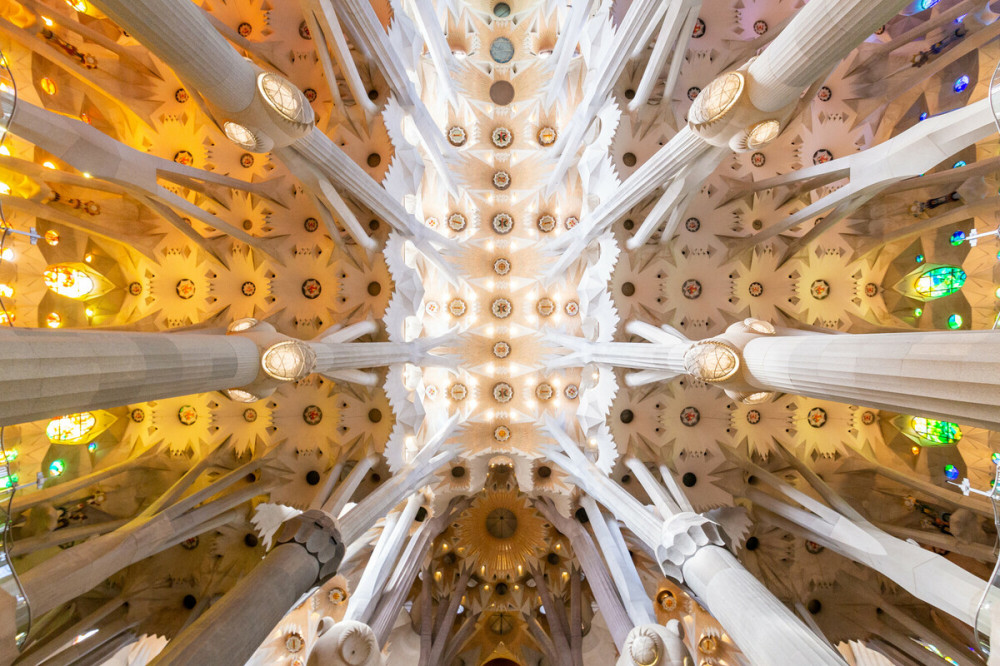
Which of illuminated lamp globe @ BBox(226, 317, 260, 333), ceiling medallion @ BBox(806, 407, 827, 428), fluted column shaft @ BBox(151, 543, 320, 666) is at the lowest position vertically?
fluted column shaft @ BBox(151, 543, 320, 666)

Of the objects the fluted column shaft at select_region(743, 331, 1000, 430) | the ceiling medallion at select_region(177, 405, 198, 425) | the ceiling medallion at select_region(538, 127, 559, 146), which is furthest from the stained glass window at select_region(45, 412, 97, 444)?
the ceiling medallion at select_region(538, 127, 559, 146)

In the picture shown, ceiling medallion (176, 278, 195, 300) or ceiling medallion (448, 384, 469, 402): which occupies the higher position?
ceiling medallion (176, 278, 195, 300)

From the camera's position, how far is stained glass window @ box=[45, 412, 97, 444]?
488 inches

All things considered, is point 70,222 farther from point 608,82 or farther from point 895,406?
point 895,406

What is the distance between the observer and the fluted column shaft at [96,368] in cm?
392

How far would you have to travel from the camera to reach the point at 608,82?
38.7 feet

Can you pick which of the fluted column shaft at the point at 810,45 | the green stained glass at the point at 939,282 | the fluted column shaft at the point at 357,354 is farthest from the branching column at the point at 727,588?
the green stained glass at the point at 939,282

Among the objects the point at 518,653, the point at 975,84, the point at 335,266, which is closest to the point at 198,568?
the point at 335,266

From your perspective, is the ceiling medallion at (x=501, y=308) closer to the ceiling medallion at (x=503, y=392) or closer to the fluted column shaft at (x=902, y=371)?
the ceiling medallion at (x=503, y=392)

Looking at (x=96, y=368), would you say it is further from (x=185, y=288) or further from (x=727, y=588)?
(x=185, y=288)

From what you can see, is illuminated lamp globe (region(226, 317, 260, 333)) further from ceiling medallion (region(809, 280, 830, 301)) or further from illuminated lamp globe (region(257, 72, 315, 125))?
ceiling medallion (region(809, 280, 830, 301))

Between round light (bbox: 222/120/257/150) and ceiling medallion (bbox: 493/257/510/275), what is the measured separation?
36.7 ft

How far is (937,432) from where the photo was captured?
44.1 feet

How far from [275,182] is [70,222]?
483 centimetres
